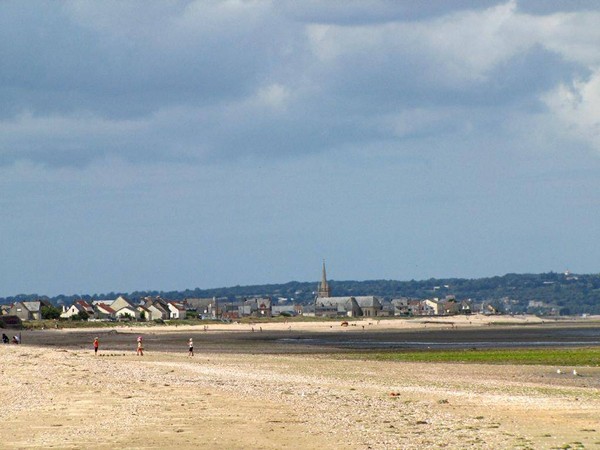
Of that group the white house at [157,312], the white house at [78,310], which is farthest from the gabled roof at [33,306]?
the white house at [157,312]

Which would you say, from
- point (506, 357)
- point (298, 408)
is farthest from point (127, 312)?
point (298, 408)

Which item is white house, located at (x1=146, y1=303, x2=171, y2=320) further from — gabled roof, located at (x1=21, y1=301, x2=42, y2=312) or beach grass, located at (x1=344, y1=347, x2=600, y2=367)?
beach grass, located at (x1=344, y1=347, x2=600, y2=367)

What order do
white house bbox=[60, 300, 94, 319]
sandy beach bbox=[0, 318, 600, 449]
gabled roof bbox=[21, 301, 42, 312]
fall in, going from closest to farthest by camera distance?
1. sandy beach bbox=[0, 318, 600, 449]
2. gabled roof bbox=[21, 301, 42, 312]
3. white house bbox=[60, 300, 94, 319]

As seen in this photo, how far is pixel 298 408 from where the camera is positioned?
82.5 ft

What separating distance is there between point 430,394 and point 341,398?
2.88m

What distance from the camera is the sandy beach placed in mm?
19906

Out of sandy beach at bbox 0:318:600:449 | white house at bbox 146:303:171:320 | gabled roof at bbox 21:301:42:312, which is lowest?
sandy beach at bbox 0:318:600:449

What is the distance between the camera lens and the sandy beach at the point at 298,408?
19906 millimetres

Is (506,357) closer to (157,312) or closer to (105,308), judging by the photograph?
(157,312)

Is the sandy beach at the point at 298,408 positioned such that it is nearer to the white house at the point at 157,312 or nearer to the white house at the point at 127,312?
the white house at the point at 127,312

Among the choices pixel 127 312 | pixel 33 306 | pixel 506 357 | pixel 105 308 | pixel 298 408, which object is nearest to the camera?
pixel 298 408

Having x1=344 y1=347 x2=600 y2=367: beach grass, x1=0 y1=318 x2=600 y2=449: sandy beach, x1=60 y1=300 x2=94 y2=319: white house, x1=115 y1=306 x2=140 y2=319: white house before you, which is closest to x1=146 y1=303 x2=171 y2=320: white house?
x1=115 y1=306 x2=140 y2=319: white house

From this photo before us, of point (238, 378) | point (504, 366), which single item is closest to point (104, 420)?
point (238, 378)

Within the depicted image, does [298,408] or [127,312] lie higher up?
[127,312]
